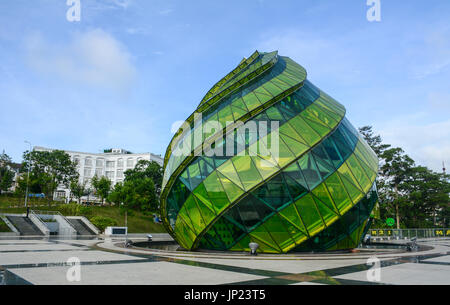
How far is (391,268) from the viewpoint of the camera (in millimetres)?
12641

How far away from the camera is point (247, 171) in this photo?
17531mm

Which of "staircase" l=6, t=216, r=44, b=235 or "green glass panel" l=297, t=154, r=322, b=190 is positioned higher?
"green glass panel" l=297, t=154, r=322, b=190

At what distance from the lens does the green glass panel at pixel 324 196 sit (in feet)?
57.3

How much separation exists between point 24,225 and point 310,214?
39.5 meters

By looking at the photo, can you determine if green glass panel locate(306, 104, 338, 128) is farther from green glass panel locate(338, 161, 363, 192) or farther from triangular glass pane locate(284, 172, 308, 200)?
triangular glass pane locate(284, 172, 308, 200)

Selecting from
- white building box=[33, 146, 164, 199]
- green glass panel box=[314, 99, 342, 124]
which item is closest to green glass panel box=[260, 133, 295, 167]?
green glass panel box=[314, 99, 342, 124]

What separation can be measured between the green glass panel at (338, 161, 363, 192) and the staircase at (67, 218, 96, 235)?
38352 mm

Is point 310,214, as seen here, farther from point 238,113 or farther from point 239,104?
point 239,104

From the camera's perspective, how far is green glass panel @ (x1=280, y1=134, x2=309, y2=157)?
58.1ft

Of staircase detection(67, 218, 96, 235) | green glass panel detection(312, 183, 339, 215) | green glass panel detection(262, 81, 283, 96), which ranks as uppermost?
green glass panel detection(262, 81, 283, 96)

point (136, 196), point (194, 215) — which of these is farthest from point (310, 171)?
point (136, 196)
